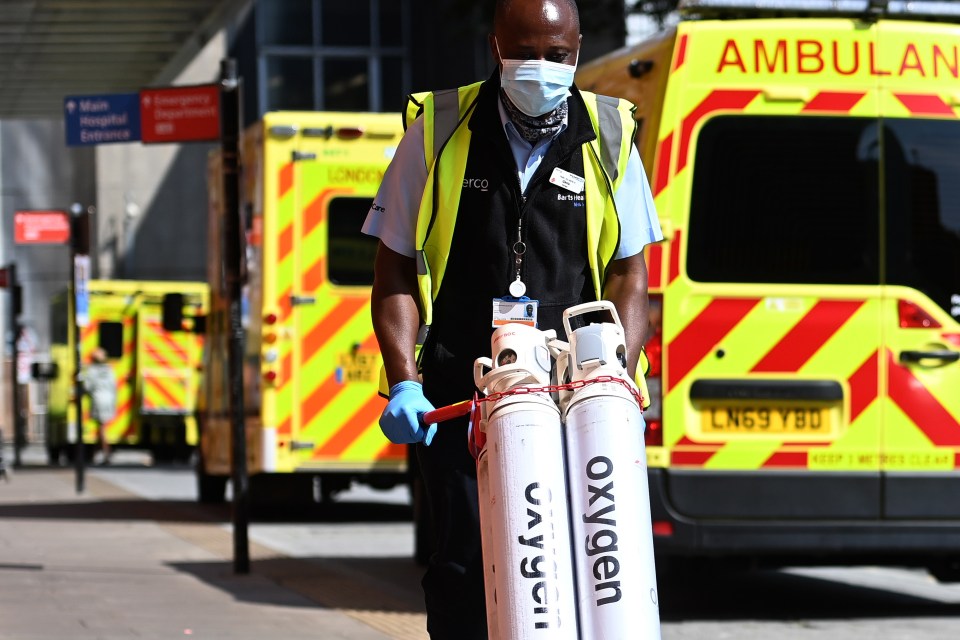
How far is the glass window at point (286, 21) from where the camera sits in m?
31.6

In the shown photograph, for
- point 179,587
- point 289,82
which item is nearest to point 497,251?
point 179,587

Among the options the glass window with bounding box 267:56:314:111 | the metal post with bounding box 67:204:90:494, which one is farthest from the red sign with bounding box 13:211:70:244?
the glass window with bounding box 267:56:314:111

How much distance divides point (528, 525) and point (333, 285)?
9092 millimetres

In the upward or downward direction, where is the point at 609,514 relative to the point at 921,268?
downward

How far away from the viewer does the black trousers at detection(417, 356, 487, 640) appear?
147 inches

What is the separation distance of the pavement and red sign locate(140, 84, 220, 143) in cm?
233

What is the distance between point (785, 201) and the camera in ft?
24.0

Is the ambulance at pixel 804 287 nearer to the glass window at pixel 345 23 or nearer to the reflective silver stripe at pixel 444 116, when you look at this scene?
the reflective silver stripe at pixel 444 116

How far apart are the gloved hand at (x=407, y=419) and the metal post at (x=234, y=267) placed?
5972 mm

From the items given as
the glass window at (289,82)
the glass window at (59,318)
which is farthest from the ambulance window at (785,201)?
the glass window at (289,82)

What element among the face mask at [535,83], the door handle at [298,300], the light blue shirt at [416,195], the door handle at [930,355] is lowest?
the door handle at [930,355]

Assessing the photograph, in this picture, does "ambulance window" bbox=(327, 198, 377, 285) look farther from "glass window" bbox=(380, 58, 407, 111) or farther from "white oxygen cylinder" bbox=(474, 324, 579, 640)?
"glass window" bbox=(380, 58, 407, 111)

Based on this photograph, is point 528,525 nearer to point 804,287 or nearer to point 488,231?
point 488,231

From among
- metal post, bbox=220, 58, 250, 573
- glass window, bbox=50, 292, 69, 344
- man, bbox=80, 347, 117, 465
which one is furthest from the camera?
glass window, bbox=50, 292, 69, 344
